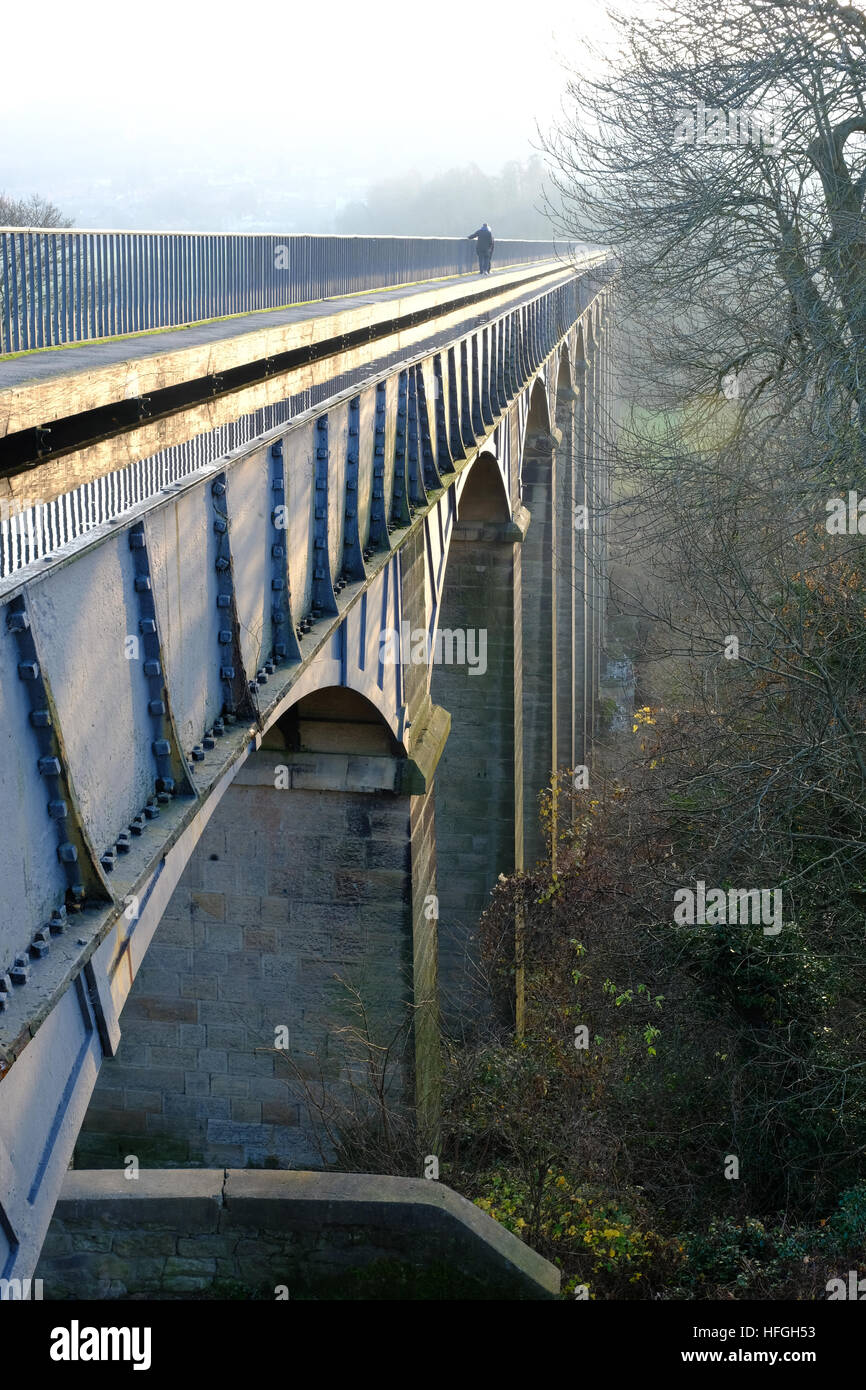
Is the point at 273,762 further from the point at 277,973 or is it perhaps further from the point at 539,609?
the point at 539,609

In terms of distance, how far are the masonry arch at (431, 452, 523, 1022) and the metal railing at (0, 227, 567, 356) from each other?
20.9 ft

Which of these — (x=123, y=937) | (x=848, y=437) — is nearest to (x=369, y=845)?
(x=848, y=437)

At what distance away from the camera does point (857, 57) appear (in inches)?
617

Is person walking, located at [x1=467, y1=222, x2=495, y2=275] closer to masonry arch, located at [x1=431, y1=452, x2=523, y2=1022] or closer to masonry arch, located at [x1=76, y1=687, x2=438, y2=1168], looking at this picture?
masonry arch, located at [x1=431, y1=452, x2=523, y2=1022]

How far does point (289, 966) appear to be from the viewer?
500 inches

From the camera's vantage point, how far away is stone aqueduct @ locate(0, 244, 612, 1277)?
3779 mm

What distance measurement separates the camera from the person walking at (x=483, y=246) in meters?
Answer: 28.5

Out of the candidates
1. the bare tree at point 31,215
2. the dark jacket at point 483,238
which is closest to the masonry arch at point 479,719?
the dark jacket at point 483,238

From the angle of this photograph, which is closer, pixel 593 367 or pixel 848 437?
pixel 848 437

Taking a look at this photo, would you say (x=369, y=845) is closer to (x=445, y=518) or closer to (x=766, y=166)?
(x=445, y=518)

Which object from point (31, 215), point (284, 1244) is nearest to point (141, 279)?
point (284, 1244)

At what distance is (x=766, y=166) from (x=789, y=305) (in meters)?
1.73

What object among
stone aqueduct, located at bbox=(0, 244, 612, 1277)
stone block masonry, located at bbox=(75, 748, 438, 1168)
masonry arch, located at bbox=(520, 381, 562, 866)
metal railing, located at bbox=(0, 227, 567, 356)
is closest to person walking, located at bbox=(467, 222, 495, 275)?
stone aqueduct, located at bbox=(0, 244, 612, 1277)

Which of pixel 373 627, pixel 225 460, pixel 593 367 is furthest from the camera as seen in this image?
pixel 593 367
